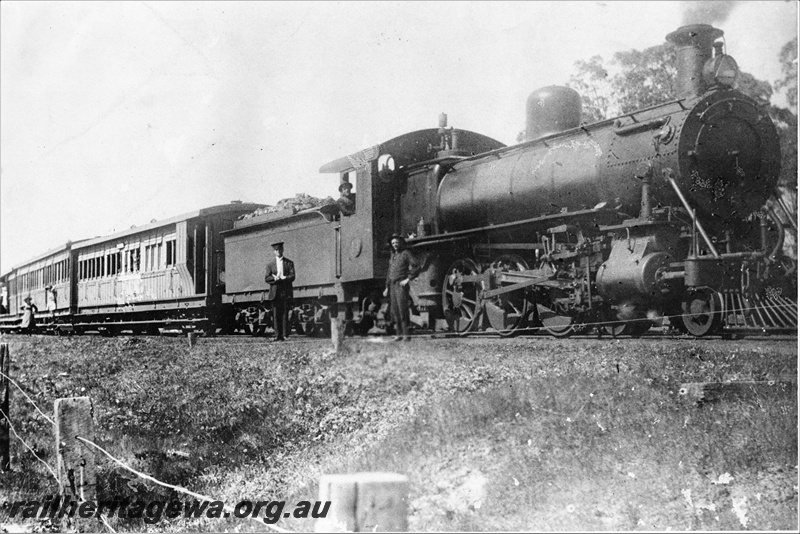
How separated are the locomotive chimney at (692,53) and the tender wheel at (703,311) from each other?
6.58 ft

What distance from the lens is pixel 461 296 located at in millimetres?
8680

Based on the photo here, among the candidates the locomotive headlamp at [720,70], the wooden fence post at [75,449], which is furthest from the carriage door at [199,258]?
the locomotive headlamp at [720,70]

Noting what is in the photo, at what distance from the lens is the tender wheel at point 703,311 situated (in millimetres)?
6645

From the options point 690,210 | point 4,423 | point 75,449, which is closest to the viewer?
point 75,449

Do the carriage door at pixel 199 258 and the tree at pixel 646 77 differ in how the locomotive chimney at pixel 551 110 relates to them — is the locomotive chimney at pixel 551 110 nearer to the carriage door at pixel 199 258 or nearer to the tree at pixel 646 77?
the tree at pixel 646 77

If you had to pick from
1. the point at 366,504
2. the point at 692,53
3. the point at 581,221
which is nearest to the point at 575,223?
the point at 581,221

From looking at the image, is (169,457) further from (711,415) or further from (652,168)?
(652,168)

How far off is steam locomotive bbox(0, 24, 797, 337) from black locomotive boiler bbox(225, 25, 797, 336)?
0.06ft

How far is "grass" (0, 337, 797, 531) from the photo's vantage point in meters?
3.68

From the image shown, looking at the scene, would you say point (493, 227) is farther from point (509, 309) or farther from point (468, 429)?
point (468, 429)

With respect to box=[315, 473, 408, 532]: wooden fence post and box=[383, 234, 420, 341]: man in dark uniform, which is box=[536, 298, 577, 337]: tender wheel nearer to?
box=[383, 234, 420, 341]: man in dark uniform

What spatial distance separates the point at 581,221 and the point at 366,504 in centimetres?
562

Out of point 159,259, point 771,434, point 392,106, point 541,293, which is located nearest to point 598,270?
point 541,293

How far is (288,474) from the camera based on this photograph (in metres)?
5.05
